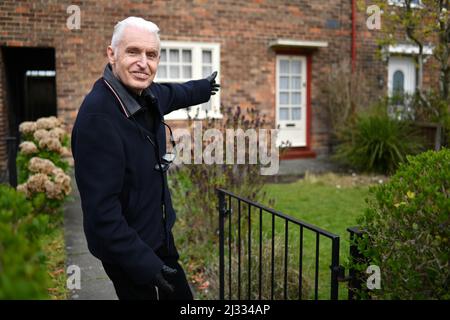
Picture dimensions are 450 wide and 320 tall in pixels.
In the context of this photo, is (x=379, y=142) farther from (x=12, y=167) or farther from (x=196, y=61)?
(x=12, y=167)

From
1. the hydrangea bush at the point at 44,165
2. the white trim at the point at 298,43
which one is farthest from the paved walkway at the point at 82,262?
the white trim at the point at 298,43

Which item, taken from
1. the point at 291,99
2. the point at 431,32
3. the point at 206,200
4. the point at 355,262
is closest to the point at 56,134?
the point at 206,200

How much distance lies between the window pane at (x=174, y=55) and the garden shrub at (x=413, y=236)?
8.31 meters

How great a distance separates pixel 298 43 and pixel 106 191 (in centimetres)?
917

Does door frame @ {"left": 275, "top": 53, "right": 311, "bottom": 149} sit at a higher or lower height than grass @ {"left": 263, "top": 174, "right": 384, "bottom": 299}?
higher

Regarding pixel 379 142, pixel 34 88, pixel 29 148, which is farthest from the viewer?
pixel 34 88

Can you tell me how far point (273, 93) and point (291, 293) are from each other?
24.7ft

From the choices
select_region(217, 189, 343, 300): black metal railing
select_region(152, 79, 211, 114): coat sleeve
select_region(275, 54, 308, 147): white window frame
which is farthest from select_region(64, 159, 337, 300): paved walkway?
select_region(275, 54, 308, 147): white window frame

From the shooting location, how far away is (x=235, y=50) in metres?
10.1

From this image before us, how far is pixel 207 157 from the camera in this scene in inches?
186

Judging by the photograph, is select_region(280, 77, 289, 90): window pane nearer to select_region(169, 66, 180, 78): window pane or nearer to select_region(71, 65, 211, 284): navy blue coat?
select_region(169, 66, 180, 78): window pane

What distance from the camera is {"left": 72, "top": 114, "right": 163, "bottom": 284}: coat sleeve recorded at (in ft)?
6.25

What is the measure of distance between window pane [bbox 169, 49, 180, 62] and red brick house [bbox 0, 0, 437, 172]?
22 millimetres

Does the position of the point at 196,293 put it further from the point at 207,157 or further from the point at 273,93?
the point at 273,93
